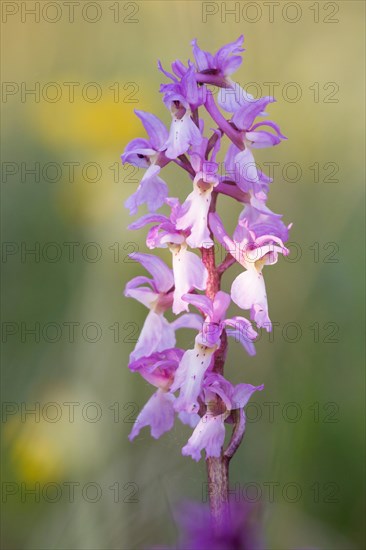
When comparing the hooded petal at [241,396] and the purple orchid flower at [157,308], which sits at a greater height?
the purple orchid flower at [157,308]

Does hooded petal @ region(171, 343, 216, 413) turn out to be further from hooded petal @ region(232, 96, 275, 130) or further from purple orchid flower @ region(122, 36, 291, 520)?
hooded petal @ region(232, 96, 275, 130)

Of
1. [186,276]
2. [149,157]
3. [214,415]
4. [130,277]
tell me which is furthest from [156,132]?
[130,277]

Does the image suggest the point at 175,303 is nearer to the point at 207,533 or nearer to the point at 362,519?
the point at 207,533

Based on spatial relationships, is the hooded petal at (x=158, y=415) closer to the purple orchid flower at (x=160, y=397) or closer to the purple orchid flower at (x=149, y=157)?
the purple orchid flower at (x=160, y=397)

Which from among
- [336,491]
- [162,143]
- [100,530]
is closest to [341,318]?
[336,491]

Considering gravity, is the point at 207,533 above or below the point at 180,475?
above

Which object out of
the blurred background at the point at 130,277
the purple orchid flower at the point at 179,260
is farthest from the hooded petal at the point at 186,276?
the blurred background at the point at 130,277

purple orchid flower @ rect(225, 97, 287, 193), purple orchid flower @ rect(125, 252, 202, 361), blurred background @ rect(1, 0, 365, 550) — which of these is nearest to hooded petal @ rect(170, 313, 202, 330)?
purple orchid flower @ rect(125, 252, 202, 361)
